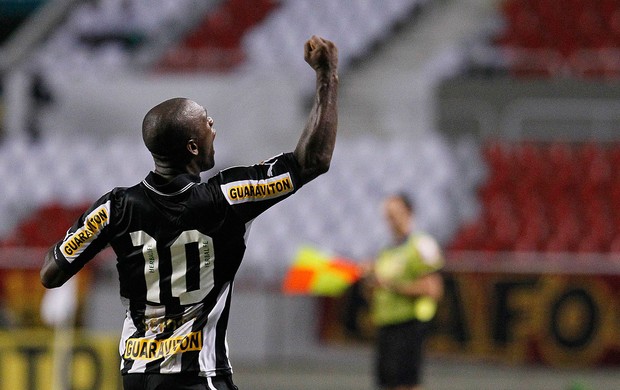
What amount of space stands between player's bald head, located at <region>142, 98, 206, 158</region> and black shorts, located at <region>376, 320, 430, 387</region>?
4832 mm

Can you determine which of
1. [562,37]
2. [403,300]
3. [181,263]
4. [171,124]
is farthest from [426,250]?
[562,37]

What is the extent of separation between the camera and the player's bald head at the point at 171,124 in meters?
3.54

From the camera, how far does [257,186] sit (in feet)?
12.1

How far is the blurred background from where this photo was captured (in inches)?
467

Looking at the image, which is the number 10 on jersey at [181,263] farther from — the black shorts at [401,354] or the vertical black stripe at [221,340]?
the black shorts at [401,354]

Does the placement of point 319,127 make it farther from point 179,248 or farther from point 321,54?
point 179,248

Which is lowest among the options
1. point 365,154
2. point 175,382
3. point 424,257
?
point 175,382

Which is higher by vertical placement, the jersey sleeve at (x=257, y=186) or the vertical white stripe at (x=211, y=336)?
the jersey sleeve at (x=257, y=186)

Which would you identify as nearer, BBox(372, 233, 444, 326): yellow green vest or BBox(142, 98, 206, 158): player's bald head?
BBox(142, 98, 206, 158): player's bald head

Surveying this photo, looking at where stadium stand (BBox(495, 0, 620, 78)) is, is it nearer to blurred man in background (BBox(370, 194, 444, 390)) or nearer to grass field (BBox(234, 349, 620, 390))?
grass field (BBox(234, 349, 620, 390))

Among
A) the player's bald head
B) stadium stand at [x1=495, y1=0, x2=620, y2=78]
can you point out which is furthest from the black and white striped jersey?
stadium stand at [x1=495, y1=0, x2=620, y2=78]

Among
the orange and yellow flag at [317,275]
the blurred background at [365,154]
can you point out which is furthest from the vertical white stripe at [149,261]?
the blurred background at [365,154]

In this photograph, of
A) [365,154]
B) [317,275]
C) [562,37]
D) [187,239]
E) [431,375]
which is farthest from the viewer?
[562,37]

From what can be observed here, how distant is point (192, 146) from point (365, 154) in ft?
35.9
